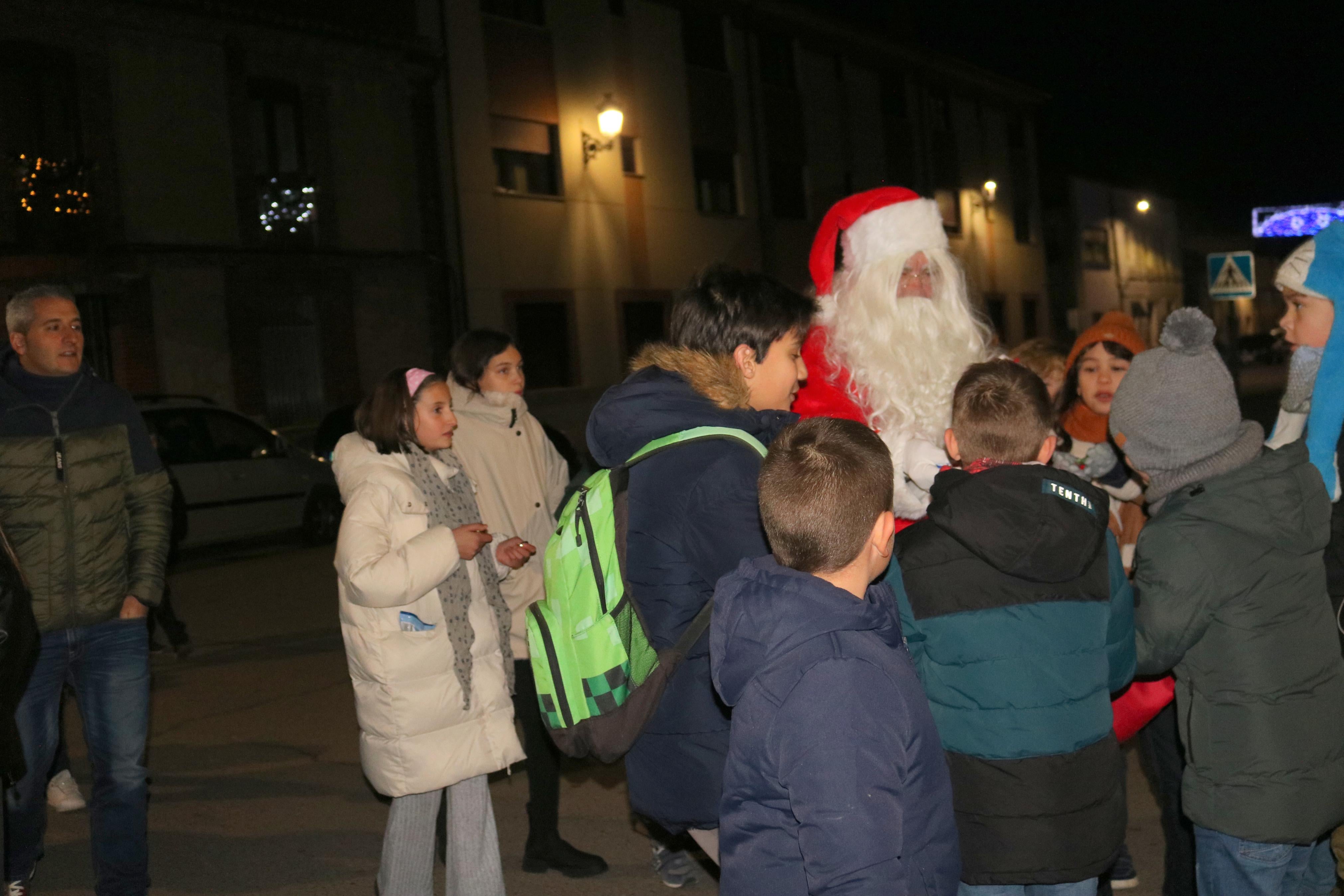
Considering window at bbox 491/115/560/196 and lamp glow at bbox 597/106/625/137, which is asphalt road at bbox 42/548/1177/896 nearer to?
window at bbox 491/115/560/196

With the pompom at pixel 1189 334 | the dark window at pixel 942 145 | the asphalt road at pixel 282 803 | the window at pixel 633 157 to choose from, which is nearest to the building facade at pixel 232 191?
the window at pixel 633 157

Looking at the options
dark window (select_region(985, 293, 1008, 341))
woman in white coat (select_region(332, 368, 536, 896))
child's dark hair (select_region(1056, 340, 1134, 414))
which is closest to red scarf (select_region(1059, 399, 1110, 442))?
child's dark hair (select_region(1056, 340, 1134, 414))

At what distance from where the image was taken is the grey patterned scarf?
3877 millimetres

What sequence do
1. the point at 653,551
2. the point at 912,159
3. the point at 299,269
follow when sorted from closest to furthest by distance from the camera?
the point at 653,551 < the point at 299,269 < the point at 912,159

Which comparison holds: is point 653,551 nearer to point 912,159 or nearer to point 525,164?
point 525,164

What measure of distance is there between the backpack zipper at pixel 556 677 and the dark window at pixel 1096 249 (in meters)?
42.2

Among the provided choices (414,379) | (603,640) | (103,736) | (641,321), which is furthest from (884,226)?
(641,321)

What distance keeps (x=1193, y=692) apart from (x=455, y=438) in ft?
9.68

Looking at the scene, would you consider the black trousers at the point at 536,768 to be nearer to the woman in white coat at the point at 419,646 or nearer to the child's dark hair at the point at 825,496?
the woman in white coat at the point at 419,646

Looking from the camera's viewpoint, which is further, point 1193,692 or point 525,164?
point 525,164

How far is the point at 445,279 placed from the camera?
20734 millimetres

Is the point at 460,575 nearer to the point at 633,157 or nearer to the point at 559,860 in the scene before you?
the point at 559,860

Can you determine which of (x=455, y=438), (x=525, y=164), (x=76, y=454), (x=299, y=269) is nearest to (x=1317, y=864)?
(x=455, y=438)

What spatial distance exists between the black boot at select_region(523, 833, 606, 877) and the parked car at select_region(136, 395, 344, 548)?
8.76 m
